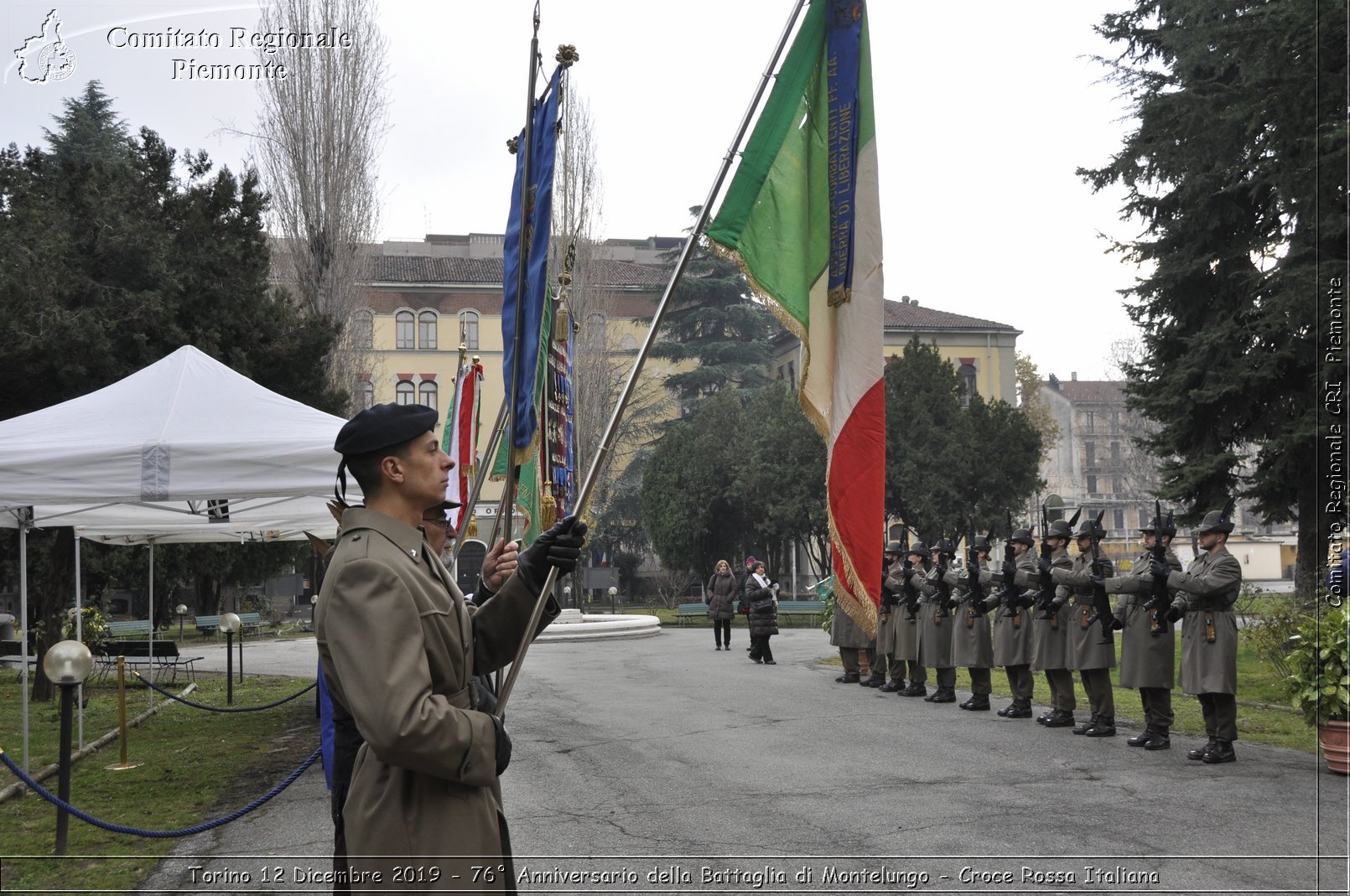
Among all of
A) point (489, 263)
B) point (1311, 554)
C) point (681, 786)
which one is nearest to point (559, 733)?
point (681, 786)

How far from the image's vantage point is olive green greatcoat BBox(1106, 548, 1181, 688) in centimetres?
1062

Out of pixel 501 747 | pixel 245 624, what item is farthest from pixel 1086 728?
pixel 245 624

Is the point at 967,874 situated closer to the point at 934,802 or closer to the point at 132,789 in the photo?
the point at 934,802

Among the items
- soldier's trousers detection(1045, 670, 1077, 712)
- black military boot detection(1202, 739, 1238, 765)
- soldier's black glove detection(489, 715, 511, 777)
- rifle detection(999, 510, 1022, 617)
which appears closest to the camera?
soldier's black glove detection(489, 715, 511, 777)

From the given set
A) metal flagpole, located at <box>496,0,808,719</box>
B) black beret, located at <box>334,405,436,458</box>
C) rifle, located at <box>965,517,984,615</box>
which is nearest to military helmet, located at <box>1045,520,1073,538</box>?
rifle, located at <box>965,517,984,615</box>

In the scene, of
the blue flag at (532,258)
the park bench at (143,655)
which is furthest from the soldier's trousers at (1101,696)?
the park bench at (143,655)

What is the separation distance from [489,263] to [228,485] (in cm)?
5889

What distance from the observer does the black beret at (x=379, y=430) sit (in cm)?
312

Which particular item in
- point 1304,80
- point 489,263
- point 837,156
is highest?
point 489,263

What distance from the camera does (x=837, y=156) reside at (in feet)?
16.0

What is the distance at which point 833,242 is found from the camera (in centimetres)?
494

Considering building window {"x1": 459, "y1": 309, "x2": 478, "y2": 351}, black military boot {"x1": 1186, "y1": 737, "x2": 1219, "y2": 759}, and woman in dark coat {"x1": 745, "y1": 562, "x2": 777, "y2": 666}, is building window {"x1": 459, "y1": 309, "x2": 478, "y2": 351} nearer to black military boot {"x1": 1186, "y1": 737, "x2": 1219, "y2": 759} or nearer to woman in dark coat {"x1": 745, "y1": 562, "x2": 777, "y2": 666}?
woman in dark coat {"x1": 745, "y1": 562, "x2": 777, "y2": 666}

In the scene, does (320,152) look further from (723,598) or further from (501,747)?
(501,747)

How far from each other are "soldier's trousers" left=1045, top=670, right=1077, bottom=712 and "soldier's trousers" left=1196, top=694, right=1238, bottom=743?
86.5 inches
